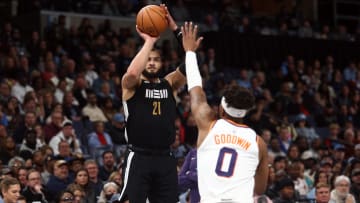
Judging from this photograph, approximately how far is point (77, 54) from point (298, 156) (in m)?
6.04

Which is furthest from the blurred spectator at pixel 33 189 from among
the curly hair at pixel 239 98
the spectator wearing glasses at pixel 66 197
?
the curly hair at pixel 239 98

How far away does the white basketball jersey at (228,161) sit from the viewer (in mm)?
6695

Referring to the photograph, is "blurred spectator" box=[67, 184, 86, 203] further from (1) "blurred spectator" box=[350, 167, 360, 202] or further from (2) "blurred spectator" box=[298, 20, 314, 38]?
(2) "blurred spectator" box=[298, 20, 314, 38]

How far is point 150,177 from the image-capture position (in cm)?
814

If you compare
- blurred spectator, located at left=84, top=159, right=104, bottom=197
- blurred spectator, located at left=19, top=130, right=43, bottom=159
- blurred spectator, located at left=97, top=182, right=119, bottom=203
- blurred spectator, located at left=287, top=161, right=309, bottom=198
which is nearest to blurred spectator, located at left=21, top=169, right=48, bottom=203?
blurred spectator, located at left=97, top=182, right=119, bottom=203

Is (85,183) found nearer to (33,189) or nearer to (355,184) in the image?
(33,189)

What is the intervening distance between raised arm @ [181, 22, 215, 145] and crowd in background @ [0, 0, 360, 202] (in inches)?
196

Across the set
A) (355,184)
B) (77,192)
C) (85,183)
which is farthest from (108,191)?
(355,184)

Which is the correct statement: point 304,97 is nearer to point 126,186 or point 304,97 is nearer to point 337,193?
point 337,193

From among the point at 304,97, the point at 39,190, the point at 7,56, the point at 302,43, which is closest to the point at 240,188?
the point at 39,190

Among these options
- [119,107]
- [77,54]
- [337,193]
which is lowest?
[337,193]

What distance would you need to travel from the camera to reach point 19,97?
1656cm

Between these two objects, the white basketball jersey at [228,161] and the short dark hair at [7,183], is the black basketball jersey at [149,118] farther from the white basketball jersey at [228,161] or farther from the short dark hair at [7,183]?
the short dark hair at [7,183]

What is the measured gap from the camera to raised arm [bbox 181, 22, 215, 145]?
6.71m
